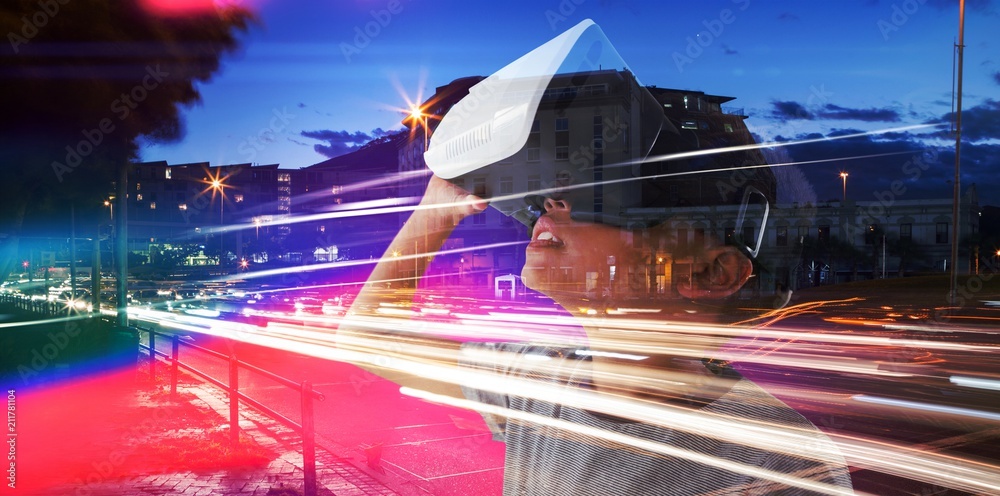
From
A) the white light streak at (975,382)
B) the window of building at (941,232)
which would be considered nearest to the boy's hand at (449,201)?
the white light streak at (975,382)

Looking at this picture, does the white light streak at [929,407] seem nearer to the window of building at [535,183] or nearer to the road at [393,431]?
the road at [393,431]

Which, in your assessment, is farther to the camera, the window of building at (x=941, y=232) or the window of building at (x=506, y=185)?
the window of building at (x=941, y=232)

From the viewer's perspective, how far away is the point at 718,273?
1.95 metres

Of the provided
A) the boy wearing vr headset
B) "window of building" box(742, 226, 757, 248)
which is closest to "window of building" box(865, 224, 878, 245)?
the boy wearing vr headset

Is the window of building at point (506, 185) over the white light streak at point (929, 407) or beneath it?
over

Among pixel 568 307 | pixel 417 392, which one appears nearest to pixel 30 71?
pixel 417 392

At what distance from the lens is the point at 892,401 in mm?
11359

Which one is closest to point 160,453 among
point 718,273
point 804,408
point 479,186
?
point 479,186

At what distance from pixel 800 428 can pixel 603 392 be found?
0.51 m

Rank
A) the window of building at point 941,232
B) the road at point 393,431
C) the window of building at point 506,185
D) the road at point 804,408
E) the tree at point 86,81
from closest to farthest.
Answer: the window of building at point 506,185 < the road at point 393,431 < the road at point 804,408 < the tree at point 86,81 < the window of building at point 941,232

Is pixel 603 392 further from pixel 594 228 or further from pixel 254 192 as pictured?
pixel 254 192

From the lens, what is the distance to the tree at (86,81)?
27.7 ft

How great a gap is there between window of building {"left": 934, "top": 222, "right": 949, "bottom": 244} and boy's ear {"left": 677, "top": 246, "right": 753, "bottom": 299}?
195ft

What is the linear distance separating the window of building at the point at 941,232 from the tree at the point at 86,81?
180ft
